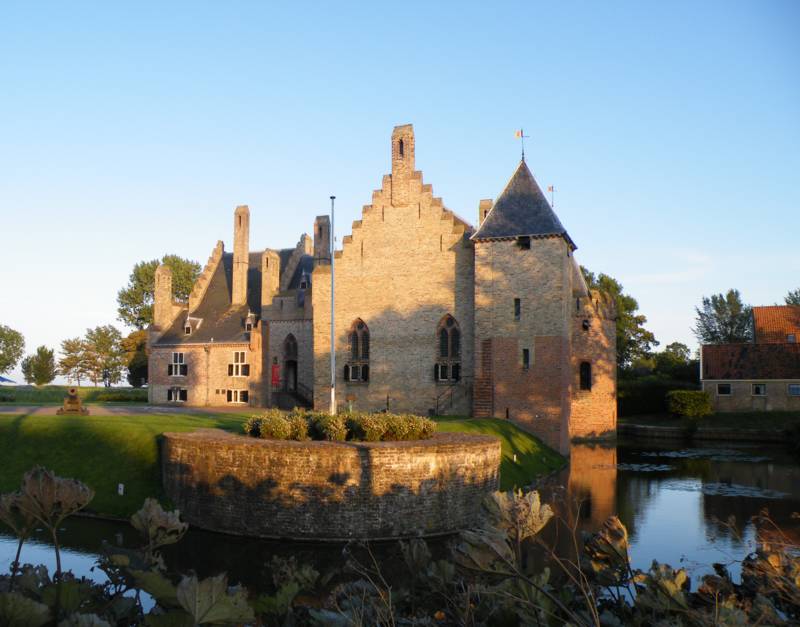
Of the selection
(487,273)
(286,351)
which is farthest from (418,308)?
(286,351)

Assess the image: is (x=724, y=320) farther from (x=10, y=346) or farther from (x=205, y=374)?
(x=10, y=346)

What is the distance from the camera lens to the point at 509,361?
3397 centimetres

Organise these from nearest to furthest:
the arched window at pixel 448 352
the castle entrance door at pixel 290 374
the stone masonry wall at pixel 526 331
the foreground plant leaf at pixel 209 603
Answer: the foreground plant leaf at pixel 209 603, the stone masonry wall at pixel 526 331, the arched window at pixel 448 352, the castle entrance door at pixel 290 374

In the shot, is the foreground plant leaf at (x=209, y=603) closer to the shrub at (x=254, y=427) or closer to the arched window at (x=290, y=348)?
the shrub at (x=254, y=427)

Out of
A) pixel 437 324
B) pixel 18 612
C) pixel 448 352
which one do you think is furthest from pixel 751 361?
pixel 18 612

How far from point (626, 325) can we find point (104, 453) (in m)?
60.4

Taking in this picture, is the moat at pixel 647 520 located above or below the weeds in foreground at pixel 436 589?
below

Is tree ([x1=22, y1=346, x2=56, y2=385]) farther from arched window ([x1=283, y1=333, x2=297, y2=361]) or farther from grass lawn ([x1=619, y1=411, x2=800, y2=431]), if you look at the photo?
grass lawn ([x1=619, y1=411, x2=800, y2=431])

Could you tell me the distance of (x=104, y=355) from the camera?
258ft

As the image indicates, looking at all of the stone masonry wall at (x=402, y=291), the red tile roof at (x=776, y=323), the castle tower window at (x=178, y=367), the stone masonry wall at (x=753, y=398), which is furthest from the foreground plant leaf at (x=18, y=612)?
the red tile roof at (x=776, y=323)

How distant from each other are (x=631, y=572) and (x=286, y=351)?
40888mm

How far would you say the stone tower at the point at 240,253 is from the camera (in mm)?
49216

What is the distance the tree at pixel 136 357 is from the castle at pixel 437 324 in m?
25.9

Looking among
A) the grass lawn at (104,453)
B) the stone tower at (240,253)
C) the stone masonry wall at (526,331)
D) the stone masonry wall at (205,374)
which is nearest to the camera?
the grass lawn at (104,453)
